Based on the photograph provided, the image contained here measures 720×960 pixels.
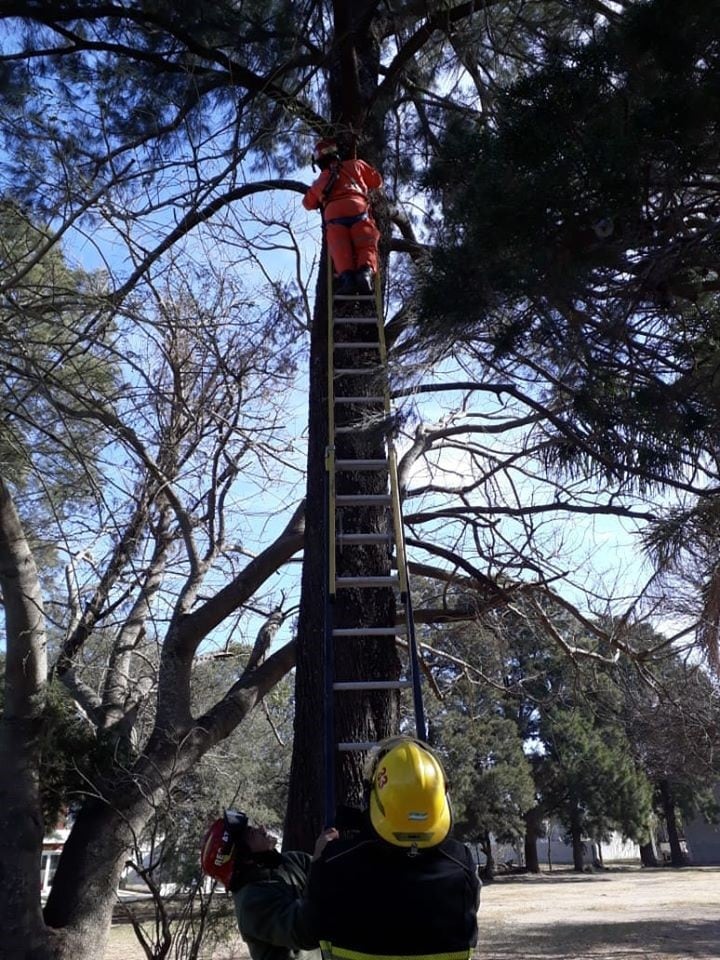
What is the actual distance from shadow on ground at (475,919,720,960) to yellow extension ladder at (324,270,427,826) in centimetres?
1098

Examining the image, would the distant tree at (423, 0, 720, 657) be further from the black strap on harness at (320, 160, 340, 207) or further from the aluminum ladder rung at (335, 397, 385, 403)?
the black strap on harness at (320, 160, 340, 207)

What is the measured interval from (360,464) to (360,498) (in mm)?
214

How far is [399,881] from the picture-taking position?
2242mm

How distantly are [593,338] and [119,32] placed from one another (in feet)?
16.6

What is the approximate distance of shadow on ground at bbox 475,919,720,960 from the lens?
13.2 m

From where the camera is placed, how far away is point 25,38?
266 inches

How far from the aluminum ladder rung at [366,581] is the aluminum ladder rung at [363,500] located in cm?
45

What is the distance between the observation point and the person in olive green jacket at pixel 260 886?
248cm

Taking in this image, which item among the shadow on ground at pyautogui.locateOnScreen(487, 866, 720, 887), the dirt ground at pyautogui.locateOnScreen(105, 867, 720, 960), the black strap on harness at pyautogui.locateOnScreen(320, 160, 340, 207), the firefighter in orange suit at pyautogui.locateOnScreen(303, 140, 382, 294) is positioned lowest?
the shadow on ground at pyautogui.locateOnScreen(487, 866, 720, 887)

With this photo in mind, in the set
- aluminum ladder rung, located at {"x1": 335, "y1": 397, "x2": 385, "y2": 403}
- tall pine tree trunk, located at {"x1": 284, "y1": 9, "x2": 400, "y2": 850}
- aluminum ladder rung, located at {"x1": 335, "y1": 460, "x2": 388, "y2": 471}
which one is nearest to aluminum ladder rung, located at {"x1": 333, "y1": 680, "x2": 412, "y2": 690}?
tall pine tree trunk, located at {"x1": 284, "y1": 9, "x2": 400, "y2": 850}

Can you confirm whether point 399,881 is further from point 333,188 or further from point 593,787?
point 593,787

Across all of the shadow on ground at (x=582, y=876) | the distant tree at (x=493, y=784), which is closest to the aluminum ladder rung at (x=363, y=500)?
the distant tree at (x=493, y=784)

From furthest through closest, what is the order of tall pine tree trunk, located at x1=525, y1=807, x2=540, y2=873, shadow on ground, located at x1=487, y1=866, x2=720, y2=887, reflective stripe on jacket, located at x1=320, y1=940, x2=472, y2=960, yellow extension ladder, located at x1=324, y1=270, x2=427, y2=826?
tall pine tree trunk, located at x1=525, y1=807, x2=540, y2=873
shadow on ground, located at x1=487, y1=866, x2=720, y2=887
yellow extension ladder, located at x1=324, y1=270, x2=427, y2=826
reflective stripe on jacket, located at x1=320, y1=940, x2=472, y2=960

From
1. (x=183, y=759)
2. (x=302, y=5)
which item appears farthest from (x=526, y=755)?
(x=302, y=5)
